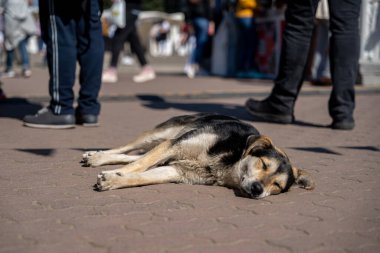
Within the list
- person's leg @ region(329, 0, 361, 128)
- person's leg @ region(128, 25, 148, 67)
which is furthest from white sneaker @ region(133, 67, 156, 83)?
person's leg @ region(329, 0, 361, 128)

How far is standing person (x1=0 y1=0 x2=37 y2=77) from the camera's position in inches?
461

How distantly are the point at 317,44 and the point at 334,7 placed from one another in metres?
4.69

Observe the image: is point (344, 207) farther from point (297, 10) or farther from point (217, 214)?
point (297, 10)

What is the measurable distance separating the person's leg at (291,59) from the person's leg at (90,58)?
69.7 inches

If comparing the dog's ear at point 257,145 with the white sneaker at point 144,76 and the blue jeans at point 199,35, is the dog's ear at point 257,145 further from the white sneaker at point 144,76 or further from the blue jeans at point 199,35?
the blue jeans at point 199,35

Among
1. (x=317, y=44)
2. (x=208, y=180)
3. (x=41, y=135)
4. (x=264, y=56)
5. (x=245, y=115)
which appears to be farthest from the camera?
(x=264, y=56)

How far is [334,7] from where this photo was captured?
586 centimetres

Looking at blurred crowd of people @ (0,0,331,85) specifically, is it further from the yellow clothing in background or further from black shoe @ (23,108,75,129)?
black shoe @ (23,108,75,129)

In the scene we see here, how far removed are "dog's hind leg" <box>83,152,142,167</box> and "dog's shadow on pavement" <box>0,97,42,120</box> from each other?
2336 mm

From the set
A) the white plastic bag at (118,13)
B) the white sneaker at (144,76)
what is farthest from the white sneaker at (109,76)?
the white plastic bag at (118,13)

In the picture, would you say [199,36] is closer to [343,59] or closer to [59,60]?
[343,59]

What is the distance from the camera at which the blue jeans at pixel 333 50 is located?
19.3ft

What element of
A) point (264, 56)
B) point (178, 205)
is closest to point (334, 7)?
point (178, 205)

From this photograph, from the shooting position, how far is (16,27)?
11.8 metres
